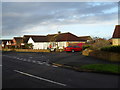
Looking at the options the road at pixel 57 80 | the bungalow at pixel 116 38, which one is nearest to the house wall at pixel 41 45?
the bungalow at pixel 116 38

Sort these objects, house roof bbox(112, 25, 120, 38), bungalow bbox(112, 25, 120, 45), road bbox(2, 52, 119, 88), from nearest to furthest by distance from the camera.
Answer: road bbox(2, 52, 119, 88)
bungalow bbox(112, 25, 120, 45)
house roof bbox(112, 25, 120, 38)

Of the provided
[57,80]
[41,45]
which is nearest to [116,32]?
[57,80]

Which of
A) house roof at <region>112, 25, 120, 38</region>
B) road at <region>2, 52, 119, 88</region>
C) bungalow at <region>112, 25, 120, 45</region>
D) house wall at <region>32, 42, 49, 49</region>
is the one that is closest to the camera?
road at <region>2, 52, 119, 88</region>

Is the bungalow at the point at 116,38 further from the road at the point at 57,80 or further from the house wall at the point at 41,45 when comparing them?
the house wall at the point at 41,45

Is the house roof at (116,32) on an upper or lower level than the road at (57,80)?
upper

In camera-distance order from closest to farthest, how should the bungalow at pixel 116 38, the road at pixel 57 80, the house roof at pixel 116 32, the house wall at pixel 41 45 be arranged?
the road at pixel 57 80, the bungalow at pixel 116 38, the house roof at pixel 116 32, the house wall at pixel 41 45

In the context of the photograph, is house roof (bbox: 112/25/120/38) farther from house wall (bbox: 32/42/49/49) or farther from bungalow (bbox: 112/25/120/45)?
house wall (bbox: 32/42/49/49)

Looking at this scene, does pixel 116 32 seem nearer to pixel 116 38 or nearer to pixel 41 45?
pixel 116 38

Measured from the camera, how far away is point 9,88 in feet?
27.5

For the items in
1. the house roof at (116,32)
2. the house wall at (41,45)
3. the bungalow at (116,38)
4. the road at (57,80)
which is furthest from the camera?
the house wall at (41,45)

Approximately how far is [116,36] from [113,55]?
580 inches

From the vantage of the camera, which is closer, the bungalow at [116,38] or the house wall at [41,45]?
the bungalow at [116,38]

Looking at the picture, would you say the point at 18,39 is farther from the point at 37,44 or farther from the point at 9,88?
the point at 9,88

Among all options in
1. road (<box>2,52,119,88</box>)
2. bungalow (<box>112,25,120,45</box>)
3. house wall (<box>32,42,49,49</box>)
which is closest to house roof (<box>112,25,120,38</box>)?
bungalow (<box>112,25,120,45</box>)
